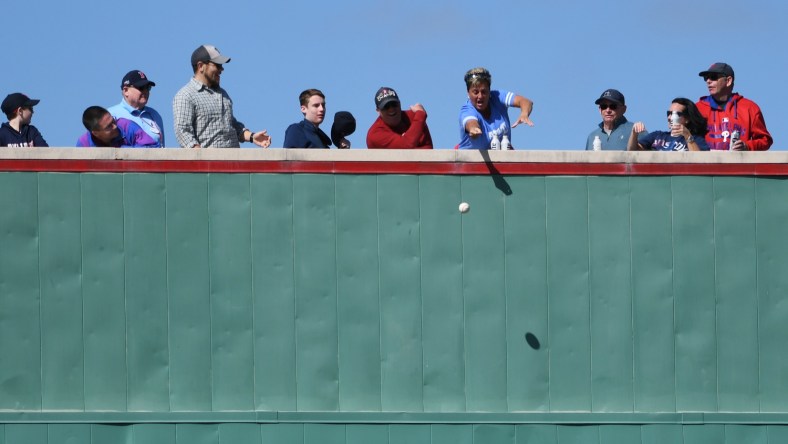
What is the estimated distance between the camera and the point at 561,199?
11539 mm

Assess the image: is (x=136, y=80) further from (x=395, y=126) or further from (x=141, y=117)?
(x=395, y=126)

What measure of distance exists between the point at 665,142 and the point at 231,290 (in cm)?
423

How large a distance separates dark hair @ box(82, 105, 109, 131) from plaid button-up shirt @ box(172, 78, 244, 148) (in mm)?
647

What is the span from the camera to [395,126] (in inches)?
468

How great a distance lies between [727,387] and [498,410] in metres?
2.07

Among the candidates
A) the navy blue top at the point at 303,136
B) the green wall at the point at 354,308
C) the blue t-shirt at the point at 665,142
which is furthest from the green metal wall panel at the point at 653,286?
the navy blue top at the point at 303,136

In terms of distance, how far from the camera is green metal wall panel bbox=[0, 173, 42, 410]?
11352 millimetres

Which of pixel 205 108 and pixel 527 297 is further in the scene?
pixel 205 108

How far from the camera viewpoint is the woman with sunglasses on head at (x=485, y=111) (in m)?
11.8

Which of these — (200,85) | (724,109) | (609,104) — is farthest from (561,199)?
(200,85)
